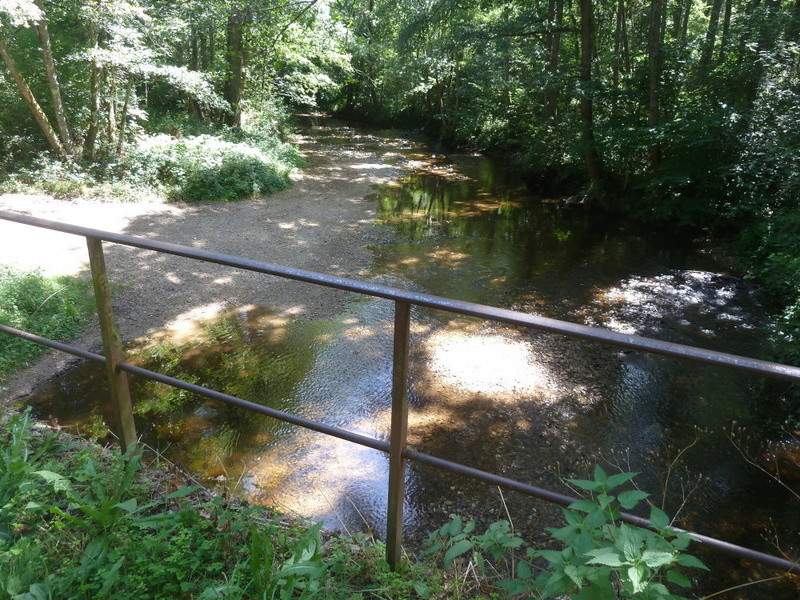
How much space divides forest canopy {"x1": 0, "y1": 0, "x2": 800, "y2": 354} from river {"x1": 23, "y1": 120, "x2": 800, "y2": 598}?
4.50 feet

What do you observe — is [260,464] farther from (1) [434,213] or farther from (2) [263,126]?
(2) [263,126]

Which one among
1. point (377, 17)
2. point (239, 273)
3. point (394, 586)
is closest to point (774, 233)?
point (239, 273)

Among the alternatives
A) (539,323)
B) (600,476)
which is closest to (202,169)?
(539,323)

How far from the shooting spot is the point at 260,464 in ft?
15.1

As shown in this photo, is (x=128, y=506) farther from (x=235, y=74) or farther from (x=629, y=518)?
(x=235, y=74)

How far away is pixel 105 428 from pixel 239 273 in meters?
4.21

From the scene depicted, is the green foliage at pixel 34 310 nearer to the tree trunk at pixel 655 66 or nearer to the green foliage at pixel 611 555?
the green foliage at pixel 611 555

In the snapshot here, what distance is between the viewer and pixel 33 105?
11227 mm

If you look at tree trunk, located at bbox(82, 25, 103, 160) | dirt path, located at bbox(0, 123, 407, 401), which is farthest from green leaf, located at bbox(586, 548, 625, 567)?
tree trunk, located at bbox(82, 25, 103, 160)

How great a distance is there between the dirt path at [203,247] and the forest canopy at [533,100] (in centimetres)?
129

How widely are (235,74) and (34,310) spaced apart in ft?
44.2

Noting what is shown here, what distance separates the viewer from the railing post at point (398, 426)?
5.93 feet

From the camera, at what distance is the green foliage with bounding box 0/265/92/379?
5.61 meters

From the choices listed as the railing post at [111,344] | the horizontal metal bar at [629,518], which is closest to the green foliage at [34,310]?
the railing post at [111,344]
